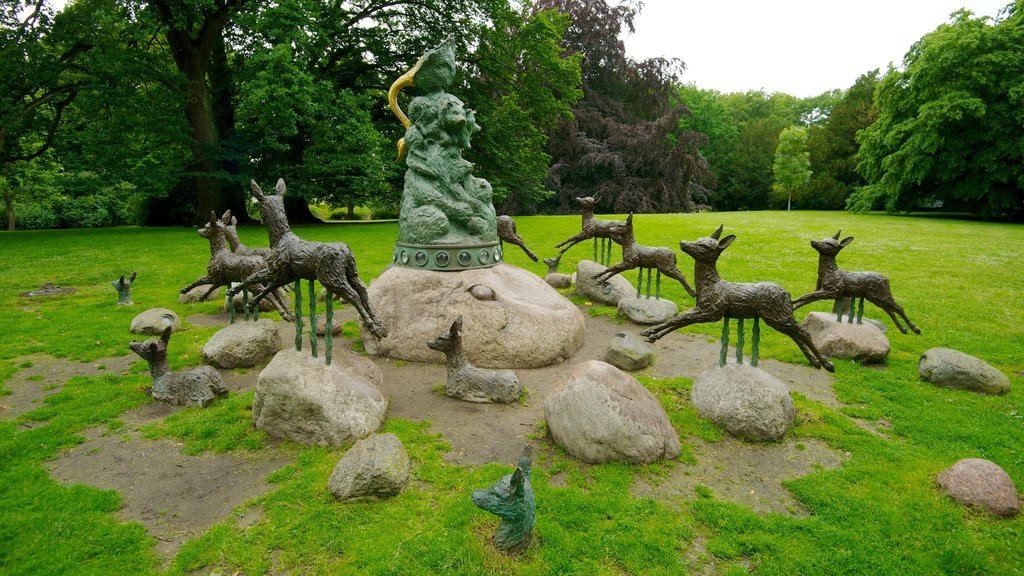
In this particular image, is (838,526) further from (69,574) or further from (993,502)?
(69,574)

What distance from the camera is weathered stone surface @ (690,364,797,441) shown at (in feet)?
19.1

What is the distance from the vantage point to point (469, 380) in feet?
22.5

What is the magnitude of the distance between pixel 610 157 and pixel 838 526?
30.3 metres

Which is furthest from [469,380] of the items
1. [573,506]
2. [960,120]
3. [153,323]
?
[960,120]

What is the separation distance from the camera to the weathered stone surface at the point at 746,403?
19.1ft

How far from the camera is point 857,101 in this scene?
147 ft

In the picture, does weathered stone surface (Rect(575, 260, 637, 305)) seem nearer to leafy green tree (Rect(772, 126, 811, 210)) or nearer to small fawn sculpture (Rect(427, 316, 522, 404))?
small fawn sculpture (Rect(427, 316, 522, 404))

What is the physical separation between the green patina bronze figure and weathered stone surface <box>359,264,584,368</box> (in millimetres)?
341

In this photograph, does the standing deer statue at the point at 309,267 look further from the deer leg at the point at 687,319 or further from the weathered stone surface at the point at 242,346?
the deer leg at the point at 687,319

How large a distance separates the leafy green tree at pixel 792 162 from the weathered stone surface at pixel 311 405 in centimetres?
4452

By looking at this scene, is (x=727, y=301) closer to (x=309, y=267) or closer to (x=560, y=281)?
(x=309, y=267)

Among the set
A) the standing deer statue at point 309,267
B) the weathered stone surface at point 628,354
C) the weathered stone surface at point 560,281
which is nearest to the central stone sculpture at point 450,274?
the weathered stone surface at point 628,354

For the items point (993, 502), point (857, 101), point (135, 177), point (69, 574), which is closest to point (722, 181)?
point (857, 101)

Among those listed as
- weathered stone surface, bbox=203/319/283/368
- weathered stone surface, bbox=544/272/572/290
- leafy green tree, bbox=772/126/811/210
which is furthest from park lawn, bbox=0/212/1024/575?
leafy green tree, bbox=772/126/811/210
